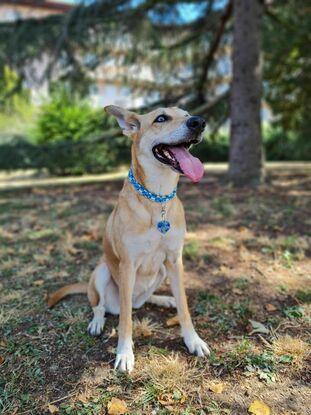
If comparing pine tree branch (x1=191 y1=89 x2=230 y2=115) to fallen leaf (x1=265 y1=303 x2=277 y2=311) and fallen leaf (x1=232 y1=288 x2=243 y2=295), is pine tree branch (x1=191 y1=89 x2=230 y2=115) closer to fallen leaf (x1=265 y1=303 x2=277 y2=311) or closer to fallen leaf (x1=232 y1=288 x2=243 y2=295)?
fallen leaf (x1=232 y1=288 x2=243 y2=295)

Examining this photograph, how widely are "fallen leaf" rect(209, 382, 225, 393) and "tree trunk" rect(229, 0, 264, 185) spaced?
559cm

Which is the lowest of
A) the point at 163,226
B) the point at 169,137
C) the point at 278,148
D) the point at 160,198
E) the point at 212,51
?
the point at 278,148

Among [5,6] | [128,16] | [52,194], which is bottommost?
[52,194]

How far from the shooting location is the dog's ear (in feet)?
9.30

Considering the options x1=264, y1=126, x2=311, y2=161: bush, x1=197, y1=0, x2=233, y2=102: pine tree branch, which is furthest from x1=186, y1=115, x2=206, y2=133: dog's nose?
x1=264, y1=126, x2=311, y2=161: bush

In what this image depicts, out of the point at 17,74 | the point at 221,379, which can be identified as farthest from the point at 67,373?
the point at 17,74

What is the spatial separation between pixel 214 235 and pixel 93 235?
1.56 m

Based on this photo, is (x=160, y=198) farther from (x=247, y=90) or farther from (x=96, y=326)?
(x=247, y=90)

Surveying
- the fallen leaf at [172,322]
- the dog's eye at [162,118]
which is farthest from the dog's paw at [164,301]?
the dog's eye at [162,118]

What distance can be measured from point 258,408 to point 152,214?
4.29 feet

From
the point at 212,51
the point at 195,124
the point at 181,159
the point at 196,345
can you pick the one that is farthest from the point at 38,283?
the point at 212,51

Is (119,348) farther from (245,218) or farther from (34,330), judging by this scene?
(245,218)

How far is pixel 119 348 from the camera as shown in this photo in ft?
8.71

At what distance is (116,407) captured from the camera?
221cm
